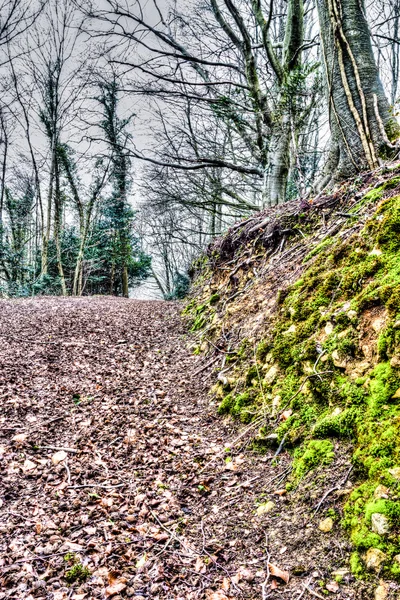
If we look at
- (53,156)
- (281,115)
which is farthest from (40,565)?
(53,156)

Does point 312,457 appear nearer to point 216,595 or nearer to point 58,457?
point 216,595

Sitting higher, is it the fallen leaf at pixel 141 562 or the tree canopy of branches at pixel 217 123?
the tree canopy of branches at pixel 217 123

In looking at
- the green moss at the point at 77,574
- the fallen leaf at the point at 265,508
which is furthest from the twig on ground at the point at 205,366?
the green moss at the point at 77,574

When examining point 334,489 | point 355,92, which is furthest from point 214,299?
point 334,489

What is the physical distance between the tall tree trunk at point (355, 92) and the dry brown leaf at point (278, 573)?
4075 mm

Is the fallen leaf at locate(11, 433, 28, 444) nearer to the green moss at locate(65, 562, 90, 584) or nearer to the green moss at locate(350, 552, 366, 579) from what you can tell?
the green moss at locate(65, 562, 90, 584)

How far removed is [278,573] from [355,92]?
4814mm

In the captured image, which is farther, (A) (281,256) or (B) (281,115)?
(B) (281,115)

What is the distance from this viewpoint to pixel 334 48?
408cm

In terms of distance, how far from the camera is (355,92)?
13.0 feet

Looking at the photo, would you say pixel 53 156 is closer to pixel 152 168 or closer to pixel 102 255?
pixel 102 255

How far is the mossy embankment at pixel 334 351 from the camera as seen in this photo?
57.4 inches

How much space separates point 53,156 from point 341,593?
1513 cm

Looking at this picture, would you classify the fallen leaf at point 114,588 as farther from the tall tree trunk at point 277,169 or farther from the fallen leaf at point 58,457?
the tall tree trunk at point 277,169
